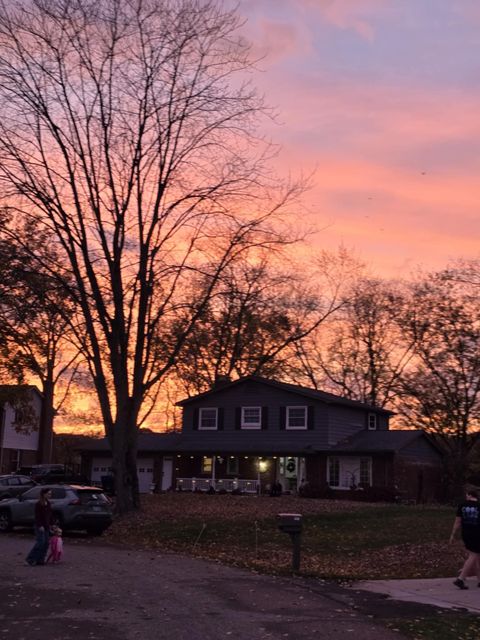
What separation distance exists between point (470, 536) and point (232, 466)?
30.3 m

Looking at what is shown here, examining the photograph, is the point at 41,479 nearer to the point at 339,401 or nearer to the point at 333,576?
the point at 339,401

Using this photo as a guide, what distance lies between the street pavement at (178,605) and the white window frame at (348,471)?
24278 millimetres

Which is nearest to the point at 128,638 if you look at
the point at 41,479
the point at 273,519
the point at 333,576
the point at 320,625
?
the point at 320,625

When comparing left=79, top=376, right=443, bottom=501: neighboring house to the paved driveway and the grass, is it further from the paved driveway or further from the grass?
the paved driveway

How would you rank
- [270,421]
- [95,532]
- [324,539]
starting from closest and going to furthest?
1. [324,539]
2. [95,532]
3. [270,421]

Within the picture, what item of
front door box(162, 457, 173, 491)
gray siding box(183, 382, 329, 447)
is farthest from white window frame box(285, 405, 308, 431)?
front door box(162, 457, 173, 491)

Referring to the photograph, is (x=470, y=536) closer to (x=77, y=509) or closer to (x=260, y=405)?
(x=77, y=509)

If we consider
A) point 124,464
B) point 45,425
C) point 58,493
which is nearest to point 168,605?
point 58,493

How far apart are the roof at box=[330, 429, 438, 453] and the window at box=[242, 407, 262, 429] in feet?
16.0

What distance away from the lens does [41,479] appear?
44.3 m

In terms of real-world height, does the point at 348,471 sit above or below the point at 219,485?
above

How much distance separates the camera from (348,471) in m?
40.2

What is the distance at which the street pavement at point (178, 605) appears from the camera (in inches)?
368

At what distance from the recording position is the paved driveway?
30.7ft
